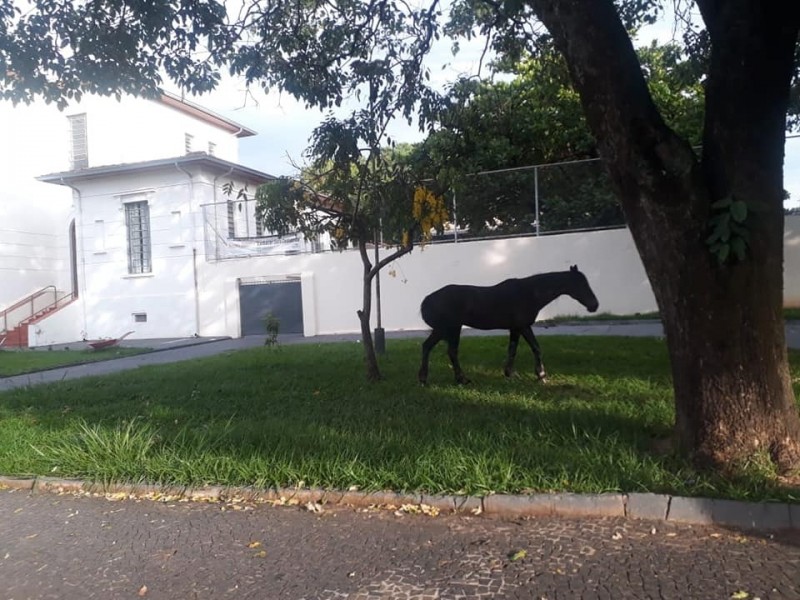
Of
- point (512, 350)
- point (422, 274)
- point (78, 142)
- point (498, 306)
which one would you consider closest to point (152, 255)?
point (78, 142)

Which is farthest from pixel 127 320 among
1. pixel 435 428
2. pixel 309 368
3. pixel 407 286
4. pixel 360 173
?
pixel 435 428

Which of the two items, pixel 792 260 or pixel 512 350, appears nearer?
pixel 512 350

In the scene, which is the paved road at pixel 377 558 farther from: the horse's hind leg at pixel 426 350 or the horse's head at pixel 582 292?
the horse's head at pixel 582 292

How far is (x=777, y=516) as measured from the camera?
4.23 meters

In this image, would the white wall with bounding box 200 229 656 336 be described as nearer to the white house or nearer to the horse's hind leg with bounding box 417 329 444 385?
the white house

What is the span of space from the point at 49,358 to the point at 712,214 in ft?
50.9

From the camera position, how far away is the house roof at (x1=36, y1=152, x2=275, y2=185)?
66.9 feet

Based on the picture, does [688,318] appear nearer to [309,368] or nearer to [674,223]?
[674,223]

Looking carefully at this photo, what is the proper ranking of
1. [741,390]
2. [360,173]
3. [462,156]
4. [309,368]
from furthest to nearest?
[309,368] < [462,156] < [360,173] < [741,390]

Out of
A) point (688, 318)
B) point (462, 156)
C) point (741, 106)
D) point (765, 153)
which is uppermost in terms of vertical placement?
point (462, 156)

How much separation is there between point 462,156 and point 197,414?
15.7ft

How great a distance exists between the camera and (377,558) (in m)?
4.12

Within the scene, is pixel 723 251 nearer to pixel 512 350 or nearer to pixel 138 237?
pixel 512 350

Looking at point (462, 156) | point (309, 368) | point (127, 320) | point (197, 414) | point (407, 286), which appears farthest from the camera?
point (127, 320)
